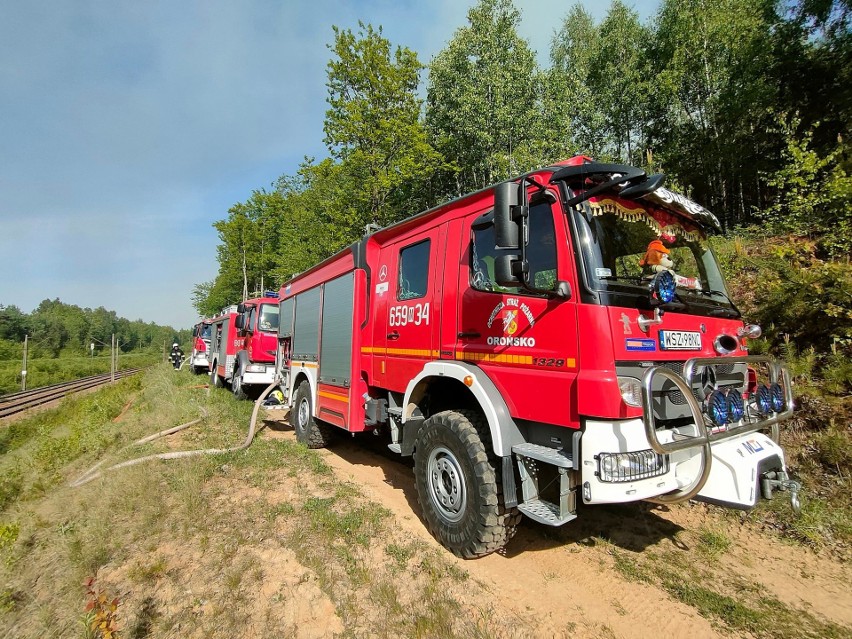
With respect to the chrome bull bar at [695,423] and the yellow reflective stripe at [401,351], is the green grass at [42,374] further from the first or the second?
the chrome bull bar at [695,423]

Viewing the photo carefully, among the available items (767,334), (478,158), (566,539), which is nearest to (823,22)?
(478,158)

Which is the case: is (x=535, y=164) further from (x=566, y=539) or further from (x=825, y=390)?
(x=566, y=539)

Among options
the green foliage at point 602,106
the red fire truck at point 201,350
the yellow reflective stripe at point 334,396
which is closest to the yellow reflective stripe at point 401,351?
Answer: the yellow reflective stripe at point 334,396

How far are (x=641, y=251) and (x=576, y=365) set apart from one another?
3.47ft

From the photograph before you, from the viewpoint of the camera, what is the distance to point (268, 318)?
11422 mm

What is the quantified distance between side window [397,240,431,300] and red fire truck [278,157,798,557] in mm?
84

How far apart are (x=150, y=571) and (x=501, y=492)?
2744 millimetres

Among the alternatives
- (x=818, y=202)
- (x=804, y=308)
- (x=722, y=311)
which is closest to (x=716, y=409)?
(x=722, y=311)

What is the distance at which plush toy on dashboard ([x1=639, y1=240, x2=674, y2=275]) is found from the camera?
115 inches

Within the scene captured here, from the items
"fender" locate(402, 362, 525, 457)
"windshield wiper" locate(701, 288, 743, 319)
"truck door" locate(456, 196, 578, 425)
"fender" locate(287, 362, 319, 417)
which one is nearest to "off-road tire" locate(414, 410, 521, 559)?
"fender" locate(402, 362, 525, 457)

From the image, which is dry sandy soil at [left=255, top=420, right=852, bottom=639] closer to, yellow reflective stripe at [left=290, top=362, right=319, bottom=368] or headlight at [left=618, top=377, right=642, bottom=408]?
headlight at [left=618, top=377, right=642, bottom=408]

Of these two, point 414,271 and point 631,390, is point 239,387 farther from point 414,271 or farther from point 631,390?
point 631,390

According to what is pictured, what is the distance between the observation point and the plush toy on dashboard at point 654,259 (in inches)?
115

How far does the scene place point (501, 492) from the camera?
2986 millimetres
